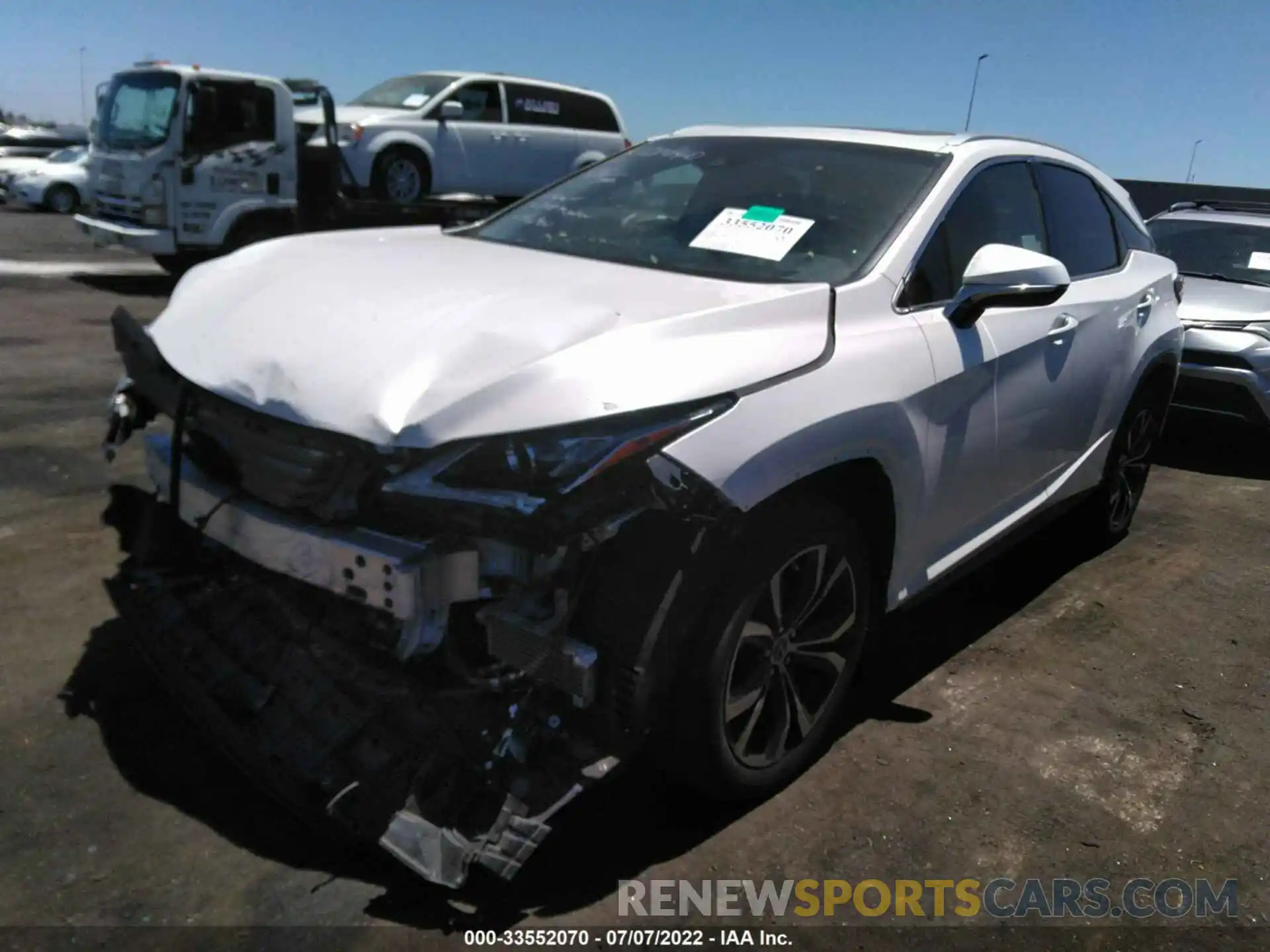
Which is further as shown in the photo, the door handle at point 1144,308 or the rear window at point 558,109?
the rear window at point 558,109

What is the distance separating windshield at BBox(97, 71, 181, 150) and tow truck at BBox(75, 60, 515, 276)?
1 centimetres

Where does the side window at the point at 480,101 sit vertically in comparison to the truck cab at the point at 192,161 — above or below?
above

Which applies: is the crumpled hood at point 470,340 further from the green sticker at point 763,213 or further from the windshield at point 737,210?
the green sticker at point 763,213

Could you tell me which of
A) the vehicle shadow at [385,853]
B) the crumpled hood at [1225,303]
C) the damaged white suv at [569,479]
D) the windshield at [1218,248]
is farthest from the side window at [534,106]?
the vehicle shadow at [385,853]

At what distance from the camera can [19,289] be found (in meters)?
10.1

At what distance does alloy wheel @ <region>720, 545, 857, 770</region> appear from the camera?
252cm

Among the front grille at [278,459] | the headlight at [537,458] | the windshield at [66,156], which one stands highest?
the headlight at [537,458]

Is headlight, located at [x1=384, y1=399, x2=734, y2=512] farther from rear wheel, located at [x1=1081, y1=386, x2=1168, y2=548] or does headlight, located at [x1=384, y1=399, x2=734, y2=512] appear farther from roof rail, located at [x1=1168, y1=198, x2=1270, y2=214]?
roof rail, located at [x1=1168, y1=198, x2=1270, y2=214]

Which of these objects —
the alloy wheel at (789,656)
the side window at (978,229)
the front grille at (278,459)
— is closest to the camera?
the front grille at (278,459)

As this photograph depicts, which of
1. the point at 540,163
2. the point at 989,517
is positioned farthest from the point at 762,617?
the point at 540,163

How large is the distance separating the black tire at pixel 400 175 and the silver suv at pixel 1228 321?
785 cm

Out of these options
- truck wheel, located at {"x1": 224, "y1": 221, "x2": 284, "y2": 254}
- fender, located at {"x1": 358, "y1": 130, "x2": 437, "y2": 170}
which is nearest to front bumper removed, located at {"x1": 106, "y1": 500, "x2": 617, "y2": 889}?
truck wheel, located at {"x1": 224, "y1": 221, "x2": 284, "y2": 254}

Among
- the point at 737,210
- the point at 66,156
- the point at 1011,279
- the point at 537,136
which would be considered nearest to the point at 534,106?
the point at 537,136

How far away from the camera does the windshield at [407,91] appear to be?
40.1 ft
